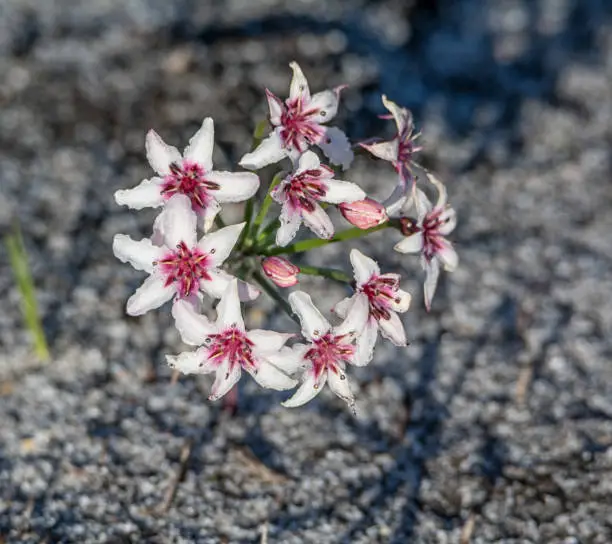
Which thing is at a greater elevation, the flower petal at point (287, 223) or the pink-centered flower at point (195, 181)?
the pink-centered flower at point (195, 181)

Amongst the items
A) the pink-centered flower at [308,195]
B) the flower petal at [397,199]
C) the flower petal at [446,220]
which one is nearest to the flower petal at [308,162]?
the pink-centered flower at [308,195]

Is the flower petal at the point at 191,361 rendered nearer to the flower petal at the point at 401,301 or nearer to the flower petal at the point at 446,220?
the flower petal at the point at 401,301

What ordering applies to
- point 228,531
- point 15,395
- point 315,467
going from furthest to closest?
point 15,395 < point 315,467 < point 228,531

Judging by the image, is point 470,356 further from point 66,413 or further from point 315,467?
point 66,413

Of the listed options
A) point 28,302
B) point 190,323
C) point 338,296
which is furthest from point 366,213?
point 338,296

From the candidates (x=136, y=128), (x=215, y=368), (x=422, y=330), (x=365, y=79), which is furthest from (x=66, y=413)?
(x=365, y=79)

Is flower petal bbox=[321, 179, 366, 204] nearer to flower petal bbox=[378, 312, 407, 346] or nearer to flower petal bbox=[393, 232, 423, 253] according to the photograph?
flower petal bbox=[393, 232, 423, 253]
